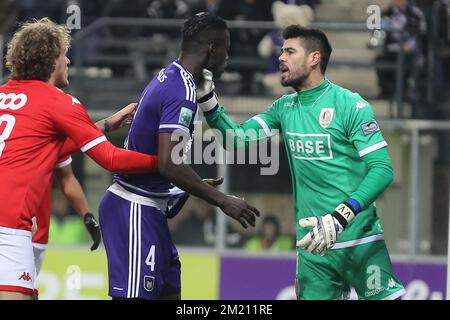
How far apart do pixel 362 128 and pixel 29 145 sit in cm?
202

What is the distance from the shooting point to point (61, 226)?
1153 cm

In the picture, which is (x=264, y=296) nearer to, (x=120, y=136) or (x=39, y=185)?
(x=120, y=136)

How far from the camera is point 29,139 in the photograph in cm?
626

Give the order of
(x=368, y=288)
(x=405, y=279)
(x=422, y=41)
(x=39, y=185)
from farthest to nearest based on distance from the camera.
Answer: (x=422, y=41) → (x=405, y=279) → (x=368, y=288) → (x=39, y=185)

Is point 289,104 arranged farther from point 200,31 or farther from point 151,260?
point 151,260

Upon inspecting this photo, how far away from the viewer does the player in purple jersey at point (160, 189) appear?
254 inches

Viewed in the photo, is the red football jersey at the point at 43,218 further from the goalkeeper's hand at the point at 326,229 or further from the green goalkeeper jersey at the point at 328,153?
the goalkeeper's hand at the point at 326,229

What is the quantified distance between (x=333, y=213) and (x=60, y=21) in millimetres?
5756

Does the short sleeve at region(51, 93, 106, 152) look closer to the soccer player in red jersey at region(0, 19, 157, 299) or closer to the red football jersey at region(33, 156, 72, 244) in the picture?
the soccer player in red jersey at region(0, 19, 157, 299)

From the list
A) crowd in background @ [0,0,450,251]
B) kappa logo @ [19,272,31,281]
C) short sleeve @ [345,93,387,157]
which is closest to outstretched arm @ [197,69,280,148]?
short sleeve @ [345,93,387,157]

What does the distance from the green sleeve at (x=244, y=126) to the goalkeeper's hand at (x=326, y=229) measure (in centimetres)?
90

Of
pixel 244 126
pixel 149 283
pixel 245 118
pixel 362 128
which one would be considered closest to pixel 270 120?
pixel 244 126

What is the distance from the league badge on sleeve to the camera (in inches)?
255

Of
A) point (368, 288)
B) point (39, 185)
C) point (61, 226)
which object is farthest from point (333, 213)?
point (61, 226)
